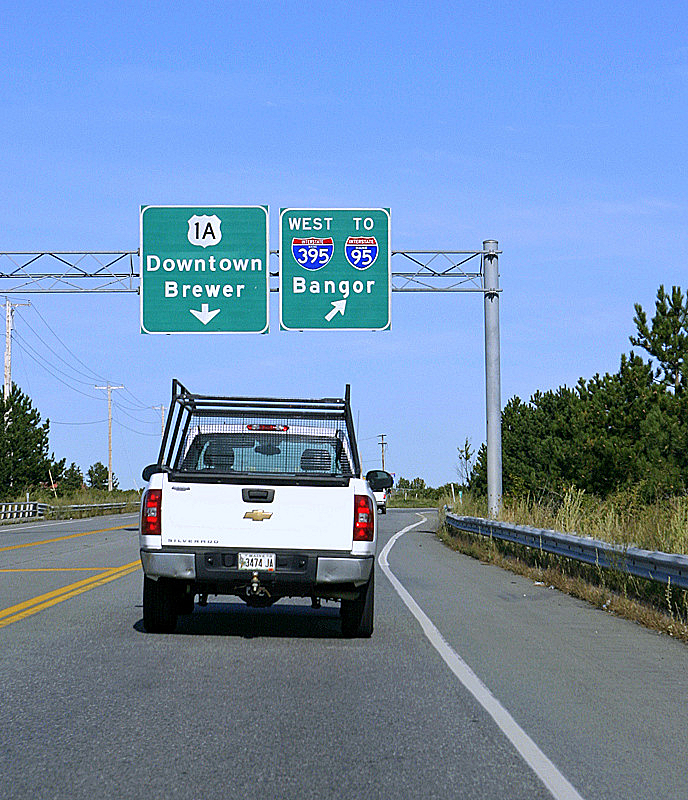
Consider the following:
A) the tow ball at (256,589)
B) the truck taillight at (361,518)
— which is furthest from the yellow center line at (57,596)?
the truck taillight at (361,518)

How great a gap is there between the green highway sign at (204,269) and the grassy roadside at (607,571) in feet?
27.5

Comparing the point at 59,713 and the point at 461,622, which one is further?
the point at 461,622

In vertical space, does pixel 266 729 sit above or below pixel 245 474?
below

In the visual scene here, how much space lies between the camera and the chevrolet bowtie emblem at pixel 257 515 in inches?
406

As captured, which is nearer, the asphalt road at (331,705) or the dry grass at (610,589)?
the asphalt road at (331,705)

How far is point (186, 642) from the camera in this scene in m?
10.6

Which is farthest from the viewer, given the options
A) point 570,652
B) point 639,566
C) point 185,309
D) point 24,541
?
point 24,541

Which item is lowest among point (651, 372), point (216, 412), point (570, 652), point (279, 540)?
point (570, 652)

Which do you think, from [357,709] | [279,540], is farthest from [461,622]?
[357,709]

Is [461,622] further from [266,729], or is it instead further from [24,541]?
[24,541]

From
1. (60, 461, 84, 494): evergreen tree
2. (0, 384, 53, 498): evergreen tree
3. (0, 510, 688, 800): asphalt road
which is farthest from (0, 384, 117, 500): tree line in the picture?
(0, 510, 688, 800): asphalt road

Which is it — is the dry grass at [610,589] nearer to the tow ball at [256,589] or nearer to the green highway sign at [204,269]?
the tow ball at [256,589]

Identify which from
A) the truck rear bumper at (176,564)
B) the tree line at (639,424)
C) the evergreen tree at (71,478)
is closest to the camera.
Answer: the truck rear bumper at (176,564)

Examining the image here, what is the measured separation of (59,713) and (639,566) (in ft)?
24.8
